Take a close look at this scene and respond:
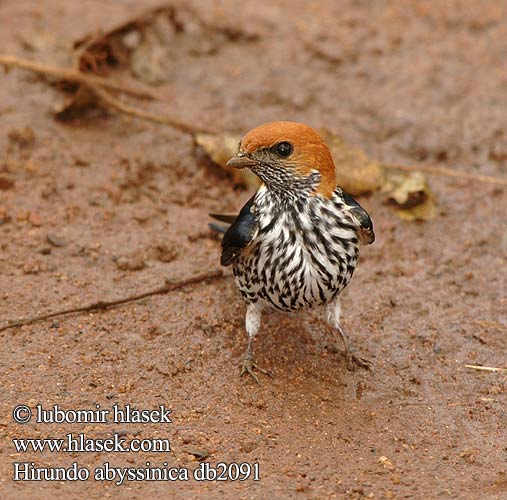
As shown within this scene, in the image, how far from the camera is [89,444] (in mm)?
5070

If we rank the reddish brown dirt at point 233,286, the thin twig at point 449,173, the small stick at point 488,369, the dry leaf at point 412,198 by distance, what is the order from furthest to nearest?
the thin twig at point 449,173 → the dry leaf at point 412,198 → the small stick at point 488,369 → the reddish brown dirt at point 233,286

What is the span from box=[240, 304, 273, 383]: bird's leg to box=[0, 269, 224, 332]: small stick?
Answer: 70 centimetres

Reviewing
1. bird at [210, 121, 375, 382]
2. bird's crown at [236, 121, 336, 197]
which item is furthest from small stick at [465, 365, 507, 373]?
bird's crown at [236, 121, 336, 197]

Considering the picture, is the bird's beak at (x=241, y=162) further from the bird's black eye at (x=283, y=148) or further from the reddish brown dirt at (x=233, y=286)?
the reddish brown dirt at (x=233, y=286)

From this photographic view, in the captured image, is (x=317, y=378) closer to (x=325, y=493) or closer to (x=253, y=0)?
(x=325, y=493)

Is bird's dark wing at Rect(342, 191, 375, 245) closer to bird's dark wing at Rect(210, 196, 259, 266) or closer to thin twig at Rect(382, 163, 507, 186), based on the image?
bird's dark wing at Rect(210, 196, 259, 266)

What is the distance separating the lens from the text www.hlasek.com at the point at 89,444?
501 cm

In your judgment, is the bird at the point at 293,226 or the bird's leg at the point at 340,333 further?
the bird's leg at the point at 340,333

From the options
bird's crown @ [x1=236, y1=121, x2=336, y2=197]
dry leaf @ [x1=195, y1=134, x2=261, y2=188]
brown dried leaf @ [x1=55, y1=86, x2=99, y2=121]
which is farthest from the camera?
brown dried leaf @ [x1=55, y1=86, x2=99, y2=121]

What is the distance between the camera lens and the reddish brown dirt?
17.2 ft

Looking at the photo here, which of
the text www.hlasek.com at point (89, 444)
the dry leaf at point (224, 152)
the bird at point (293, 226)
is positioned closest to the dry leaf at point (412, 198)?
the dry leaf at point (224, 152)

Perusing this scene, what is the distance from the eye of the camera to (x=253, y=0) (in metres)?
9.84

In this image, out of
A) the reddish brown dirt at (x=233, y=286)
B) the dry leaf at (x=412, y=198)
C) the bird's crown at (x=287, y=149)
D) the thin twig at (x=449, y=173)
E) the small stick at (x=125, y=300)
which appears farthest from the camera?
the thin twig at (x=449, y=173)

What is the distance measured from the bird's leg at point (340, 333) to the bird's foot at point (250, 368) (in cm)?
56
